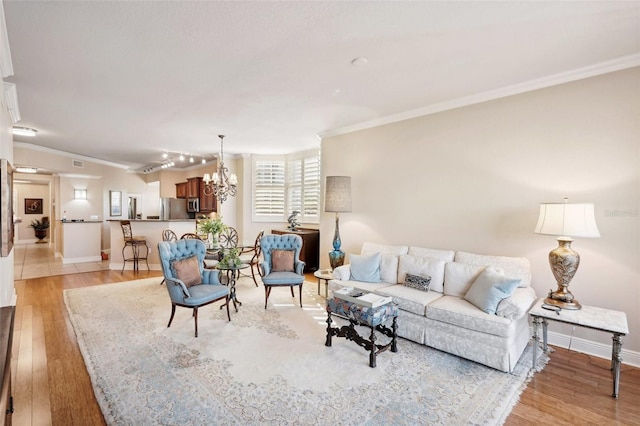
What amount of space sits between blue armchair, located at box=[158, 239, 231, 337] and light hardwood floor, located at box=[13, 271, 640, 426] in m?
1.04

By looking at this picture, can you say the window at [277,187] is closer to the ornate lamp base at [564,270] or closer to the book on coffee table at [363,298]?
the book on coffee table at [363,298]

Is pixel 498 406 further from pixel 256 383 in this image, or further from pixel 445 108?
pixel 445 108

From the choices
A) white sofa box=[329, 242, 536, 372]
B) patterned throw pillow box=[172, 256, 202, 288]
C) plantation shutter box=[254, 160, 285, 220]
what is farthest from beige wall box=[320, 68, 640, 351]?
plantation shutter box=[254, 160, 285, 220]

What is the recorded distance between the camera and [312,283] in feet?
18.8

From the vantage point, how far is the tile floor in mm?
6547

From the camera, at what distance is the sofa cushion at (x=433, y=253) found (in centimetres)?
374

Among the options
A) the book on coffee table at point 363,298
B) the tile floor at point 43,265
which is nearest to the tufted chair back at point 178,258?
the book on coffee table at point 363,298

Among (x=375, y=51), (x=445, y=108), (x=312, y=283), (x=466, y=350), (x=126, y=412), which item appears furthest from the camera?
(x=312, y=283)

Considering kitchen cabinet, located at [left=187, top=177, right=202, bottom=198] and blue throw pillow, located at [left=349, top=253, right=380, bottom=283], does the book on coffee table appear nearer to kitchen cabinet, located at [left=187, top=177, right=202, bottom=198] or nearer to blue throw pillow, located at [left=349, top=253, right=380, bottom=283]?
blue throw pillow, located at [left=349, top=253, right=380, bottom=283]

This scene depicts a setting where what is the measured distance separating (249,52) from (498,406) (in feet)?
11.8

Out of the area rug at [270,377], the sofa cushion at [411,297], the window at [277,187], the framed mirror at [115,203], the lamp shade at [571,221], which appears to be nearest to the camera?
the area rug at [270,377]

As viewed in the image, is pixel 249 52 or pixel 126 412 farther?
pixel 249 52

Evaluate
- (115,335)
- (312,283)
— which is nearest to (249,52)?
(115,335)

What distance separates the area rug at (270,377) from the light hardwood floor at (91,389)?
0.34 feet
